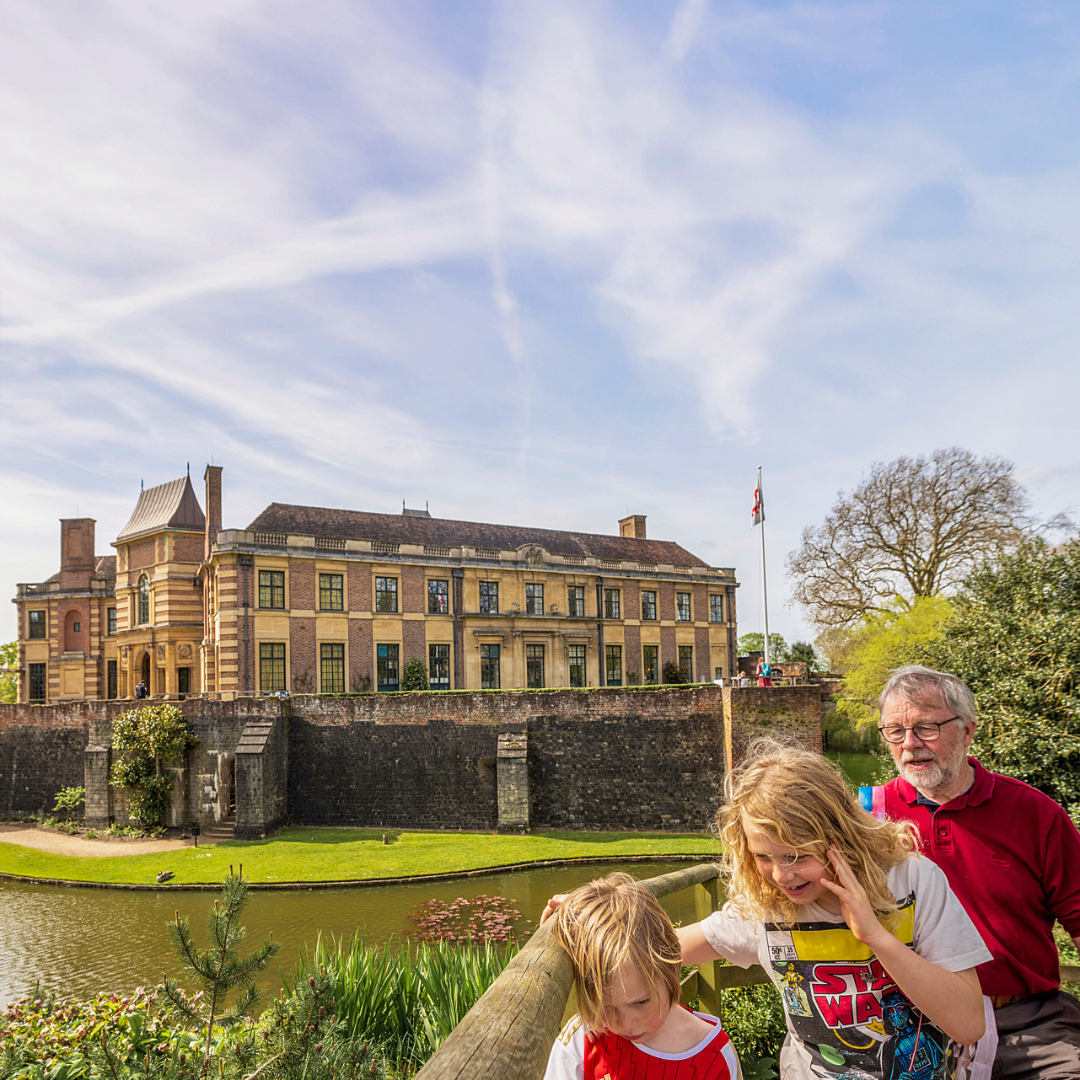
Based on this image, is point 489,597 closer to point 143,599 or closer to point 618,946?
point 143,599

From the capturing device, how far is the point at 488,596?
109 feet

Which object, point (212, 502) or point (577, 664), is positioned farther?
point (577, 664)

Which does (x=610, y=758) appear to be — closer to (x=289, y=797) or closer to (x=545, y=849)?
(x=545, y=849)

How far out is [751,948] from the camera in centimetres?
218

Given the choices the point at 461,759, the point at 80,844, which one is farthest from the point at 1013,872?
the point at 80,844

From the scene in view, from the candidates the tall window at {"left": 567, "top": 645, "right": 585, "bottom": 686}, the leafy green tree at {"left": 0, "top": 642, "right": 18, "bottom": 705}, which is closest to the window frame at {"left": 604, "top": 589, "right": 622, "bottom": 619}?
the tall window at {"left": 567, "top": 645, "right": 585, "bottom": 686}

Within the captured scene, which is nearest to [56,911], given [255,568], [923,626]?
[255,568]

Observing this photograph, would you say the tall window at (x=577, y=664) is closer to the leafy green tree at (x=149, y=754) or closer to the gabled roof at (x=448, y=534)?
the gabled roof at (x=448, y=534)

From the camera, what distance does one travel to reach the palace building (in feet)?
94.6

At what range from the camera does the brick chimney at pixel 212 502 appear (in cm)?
2984

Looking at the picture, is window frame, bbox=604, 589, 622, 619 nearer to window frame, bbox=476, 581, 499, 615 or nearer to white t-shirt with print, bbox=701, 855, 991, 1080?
window frame, bbox=476, 581, 499, 615

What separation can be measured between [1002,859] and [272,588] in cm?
2863

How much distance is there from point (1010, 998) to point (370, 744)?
76.5 feet

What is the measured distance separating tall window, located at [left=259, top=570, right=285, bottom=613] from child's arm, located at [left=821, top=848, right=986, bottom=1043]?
94.7 feet
